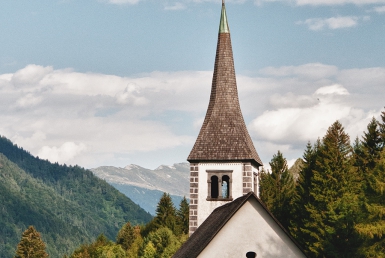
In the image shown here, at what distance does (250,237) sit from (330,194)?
24.1 m

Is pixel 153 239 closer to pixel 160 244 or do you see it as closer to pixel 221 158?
pixel 160 244

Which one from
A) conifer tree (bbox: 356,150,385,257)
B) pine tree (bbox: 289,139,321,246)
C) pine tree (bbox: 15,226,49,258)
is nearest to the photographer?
conifer tree (bbox: 356,150,385,257)

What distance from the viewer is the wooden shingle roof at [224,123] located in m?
44.2

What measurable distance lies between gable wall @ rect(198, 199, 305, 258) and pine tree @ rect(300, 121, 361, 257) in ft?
57.1

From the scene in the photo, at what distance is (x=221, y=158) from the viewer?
43938 millimetres

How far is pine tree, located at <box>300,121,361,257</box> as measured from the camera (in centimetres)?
4853

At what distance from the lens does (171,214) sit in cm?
12269

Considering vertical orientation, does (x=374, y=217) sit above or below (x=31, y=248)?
below

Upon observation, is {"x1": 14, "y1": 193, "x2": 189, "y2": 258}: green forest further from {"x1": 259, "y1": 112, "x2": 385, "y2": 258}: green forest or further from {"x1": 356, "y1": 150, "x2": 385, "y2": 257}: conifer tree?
{"x1": 356, "y1": 150, "x2": 385, "y2": 257}: conifer tree

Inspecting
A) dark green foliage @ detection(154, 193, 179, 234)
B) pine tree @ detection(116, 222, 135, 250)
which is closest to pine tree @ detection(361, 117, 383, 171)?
dark green foliage @ detection(154, 193, 179, 234)

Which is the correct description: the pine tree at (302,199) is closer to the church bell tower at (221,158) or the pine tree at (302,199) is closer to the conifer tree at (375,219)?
the church bell tower at (221,158)

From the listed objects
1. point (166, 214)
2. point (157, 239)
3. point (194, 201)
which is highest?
point (166, 214)

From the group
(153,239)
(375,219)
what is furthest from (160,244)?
(375,219)

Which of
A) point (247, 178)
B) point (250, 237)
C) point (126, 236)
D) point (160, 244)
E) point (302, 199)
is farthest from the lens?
point (126, 236)
